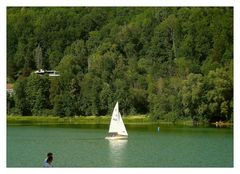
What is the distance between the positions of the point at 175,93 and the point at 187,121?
421 cm

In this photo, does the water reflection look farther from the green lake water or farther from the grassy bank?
the grassy bank

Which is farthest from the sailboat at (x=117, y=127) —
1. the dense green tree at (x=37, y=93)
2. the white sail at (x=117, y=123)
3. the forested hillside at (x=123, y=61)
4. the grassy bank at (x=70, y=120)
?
the dense green tree at (x=37, y=93)

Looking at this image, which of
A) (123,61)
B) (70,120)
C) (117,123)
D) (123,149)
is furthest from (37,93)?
(123,149)

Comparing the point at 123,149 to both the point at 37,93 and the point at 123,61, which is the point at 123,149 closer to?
the point at 37,93

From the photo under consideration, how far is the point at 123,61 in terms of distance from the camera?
5944 centimetres

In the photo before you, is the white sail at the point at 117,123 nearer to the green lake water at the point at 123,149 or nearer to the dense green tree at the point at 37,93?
the green lake water at the point at 123,149

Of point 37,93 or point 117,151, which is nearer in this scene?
point 117,151

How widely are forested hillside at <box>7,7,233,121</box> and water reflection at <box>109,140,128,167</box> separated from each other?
1485cm

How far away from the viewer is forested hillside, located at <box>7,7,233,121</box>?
47.2m

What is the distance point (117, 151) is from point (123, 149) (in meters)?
1.04

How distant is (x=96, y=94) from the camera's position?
53.6 meters

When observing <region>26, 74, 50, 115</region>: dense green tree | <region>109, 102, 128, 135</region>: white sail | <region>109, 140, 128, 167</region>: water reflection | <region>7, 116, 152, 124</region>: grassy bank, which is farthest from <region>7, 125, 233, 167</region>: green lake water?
<region>26, 74, 50, 115</region>: dense green tree

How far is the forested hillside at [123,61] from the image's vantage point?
4721cm

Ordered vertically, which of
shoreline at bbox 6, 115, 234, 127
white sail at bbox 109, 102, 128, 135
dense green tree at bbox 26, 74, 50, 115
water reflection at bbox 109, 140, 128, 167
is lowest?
water reflection at bbox 109, 140, 128, 167
